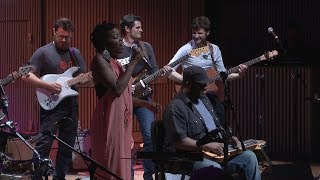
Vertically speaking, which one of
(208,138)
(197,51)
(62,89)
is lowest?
(208,138)

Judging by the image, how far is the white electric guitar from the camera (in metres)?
6.94

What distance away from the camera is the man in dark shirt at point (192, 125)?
17.8 ft

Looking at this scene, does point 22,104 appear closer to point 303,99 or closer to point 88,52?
point 88,52

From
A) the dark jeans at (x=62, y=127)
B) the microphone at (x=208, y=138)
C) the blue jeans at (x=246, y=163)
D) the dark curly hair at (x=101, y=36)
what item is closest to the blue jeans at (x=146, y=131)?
the dark jeans at (x=62, y=127)

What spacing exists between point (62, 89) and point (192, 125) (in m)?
1.94

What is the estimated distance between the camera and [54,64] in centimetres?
693

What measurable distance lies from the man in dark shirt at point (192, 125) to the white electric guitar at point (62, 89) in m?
1.74

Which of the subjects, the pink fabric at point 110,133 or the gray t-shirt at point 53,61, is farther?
the gray t-shirt at point 53,61

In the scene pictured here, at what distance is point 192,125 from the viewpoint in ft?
18.3

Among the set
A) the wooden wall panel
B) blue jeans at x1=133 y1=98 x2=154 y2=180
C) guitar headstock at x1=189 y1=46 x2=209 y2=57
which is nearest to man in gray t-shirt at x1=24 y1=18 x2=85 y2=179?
blue jeans at x1=133 y1=98 x2=154 y2=180

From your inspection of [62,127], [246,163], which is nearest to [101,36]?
[246,163]

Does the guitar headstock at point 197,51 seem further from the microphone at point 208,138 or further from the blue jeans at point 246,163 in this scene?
the microphone at point 208,138

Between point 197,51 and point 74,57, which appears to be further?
point 197,51

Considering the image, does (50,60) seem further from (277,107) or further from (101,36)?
(277,107)
